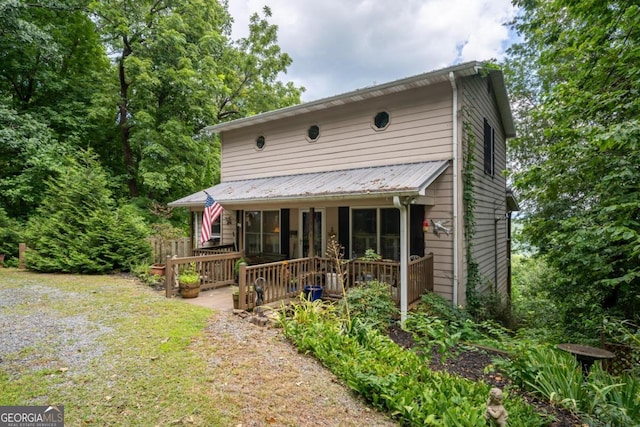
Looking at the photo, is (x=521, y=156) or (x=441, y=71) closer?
(x=441, y=71)

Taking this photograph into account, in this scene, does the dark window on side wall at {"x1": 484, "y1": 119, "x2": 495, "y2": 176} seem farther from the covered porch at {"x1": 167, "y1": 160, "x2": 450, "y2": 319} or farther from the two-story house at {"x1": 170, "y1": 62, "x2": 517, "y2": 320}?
the covered porch at {"x1": 167, "y1": 160, "x2": 450, "y2": 319}

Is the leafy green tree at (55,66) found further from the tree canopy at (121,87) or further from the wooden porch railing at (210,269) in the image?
the wooden porch railing at (210,269)

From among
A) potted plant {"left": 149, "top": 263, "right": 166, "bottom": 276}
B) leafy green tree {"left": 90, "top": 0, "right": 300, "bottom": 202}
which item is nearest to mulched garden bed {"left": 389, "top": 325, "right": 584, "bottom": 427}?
potted plant {"left": 149, "top": 263, "right": 166, "bottom": 276}

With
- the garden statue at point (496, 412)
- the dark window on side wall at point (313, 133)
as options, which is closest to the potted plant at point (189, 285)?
the dark window on side wall at point (313, 133)

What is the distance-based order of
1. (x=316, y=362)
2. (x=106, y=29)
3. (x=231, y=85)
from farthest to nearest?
(x=231, y=85)
(x=106, y=29)
(x=316, y=362)

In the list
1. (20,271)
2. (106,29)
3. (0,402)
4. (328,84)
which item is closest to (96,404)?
(0,402)

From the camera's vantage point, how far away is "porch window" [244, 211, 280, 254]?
10485 millimetres

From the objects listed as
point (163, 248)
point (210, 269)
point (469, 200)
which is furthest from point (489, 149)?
point (163, 248)

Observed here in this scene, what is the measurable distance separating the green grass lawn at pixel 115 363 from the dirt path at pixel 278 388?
0.66 feet

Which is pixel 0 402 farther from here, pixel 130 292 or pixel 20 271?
pixel 20 271

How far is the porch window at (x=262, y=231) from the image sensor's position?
34.4 ft

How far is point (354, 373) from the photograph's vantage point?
12.4 feet

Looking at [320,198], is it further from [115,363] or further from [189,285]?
[115,363]

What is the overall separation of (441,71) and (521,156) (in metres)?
10.9
